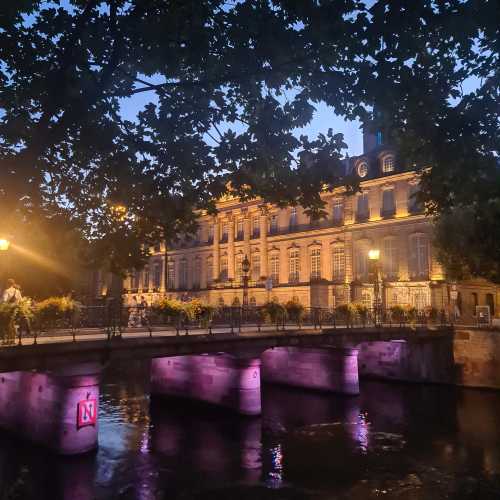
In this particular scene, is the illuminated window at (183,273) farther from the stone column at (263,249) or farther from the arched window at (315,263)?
the arched window at (315,263)

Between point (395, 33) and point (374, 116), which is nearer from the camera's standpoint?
point (395, 33)

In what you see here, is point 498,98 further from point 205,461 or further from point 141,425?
point 141,425

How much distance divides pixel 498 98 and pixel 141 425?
63.1 ft

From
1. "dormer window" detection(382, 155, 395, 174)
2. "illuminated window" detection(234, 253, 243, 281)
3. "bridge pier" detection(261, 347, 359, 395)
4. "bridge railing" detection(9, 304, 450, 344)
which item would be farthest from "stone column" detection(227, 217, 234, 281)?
"bridge railing" detection(9, 304, 450, 344)

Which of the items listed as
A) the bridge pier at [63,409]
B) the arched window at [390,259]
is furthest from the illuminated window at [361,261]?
the bridge pier at [63,409]

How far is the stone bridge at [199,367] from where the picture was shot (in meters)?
17.2

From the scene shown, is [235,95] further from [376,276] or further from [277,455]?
[376,276]

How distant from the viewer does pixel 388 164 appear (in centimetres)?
4828

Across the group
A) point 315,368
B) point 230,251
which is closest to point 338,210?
point 230,251

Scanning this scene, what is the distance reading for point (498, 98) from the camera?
779 centimetres

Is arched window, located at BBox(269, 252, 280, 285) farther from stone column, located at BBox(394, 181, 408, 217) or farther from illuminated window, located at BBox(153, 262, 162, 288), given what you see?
illuminated window, located at BBox(153, 262, 162, 288)

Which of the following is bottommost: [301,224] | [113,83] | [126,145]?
[126,145]

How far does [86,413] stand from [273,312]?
12.8 meters

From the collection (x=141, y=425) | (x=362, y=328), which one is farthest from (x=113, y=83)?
(x=362, y=328)
